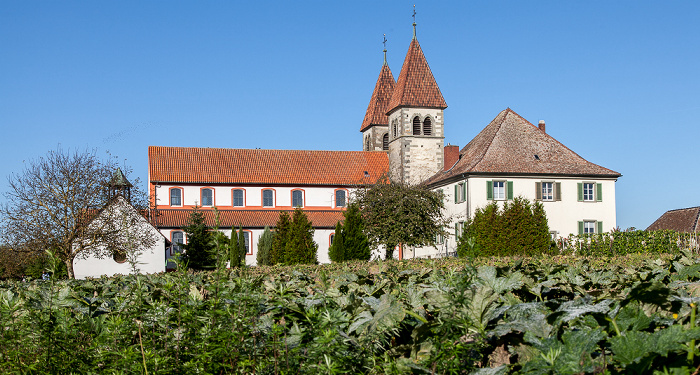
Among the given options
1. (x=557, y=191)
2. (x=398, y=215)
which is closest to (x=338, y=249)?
(x=398, y=215)

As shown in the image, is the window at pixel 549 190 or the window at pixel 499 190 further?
the window at pixel 549 190

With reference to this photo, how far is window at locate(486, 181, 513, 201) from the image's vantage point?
130 ft

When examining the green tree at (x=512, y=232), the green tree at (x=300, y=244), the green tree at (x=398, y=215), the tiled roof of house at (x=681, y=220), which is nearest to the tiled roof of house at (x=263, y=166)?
the green tree at (x=300, y=244)

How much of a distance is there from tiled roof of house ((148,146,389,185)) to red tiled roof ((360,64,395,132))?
3.39 meters

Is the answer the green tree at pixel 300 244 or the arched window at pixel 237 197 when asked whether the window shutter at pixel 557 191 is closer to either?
the green tree at pixel 300 244

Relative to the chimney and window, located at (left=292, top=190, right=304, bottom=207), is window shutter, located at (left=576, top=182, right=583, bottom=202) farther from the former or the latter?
window, located at (left=292, top=190, right=304, bottom=207)

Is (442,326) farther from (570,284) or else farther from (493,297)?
(570,284)

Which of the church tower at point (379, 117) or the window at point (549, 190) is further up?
the church tower at point (379, 117)

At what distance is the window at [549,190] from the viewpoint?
132ft

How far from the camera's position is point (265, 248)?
4391 cm

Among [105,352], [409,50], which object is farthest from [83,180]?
[105,352]

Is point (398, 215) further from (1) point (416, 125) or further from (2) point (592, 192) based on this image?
(2) point (592, 192)

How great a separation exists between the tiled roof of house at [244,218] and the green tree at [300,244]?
667cm

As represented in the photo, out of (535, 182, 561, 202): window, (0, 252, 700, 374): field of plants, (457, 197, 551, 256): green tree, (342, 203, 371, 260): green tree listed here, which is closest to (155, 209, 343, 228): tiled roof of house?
(342, 203, 371, 260): green tree
